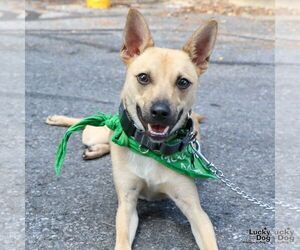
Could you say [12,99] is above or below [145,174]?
below

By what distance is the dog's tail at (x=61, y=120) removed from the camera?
18.4ft

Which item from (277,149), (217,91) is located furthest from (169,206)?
(217,91)

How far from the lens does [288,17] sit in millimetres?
13031

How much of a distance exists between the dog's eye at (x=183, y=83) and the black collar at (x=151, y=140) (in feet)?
0.73

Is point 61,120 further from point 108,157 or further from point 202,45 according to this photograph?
point 202,45

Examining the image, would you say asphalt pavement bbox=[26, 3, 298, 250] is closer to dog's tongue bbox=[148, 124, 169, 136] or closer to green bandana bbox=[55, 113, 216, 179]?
green bandana bbox=[55, 113, 216, 179]

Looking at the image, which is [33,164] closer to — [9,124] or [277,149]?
[9,124]

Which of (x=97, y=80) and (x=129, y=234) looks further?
(x=97, y=80)

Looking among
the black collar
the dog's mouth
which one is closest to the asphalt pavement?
the black collar

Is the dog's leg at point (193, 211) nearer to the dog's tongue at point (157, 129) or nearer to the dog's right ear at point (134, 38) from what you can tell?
the dog's tongue at point (157, 129)

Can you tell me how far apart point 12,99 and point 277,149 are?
2.87 metres

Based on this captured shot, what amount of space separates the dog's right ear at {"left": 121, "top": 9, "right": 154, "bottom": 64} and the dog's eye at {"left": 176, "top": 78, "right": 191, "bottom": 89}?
38 centimetres

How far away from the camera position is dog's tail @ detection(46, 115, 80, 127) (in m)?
5.61

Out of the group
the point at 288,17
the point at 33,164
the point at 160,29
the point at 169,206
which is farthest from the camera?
the point at 288,17
